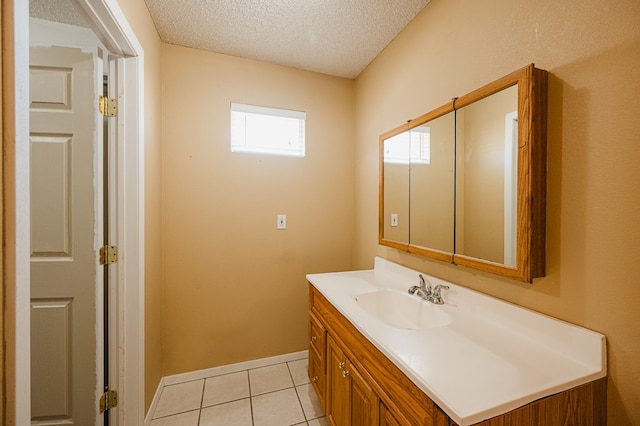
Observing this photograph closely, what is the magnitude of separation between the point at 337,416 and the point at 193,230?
1.48m

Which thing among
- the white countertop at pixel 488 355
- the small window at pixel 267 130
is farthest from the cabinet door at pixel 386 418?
the small window at pixel 267 130

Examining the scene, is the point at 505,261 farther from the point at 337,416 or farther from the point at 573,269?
the point at 337,416

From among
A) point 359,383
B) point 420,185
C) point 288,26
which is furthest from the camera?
point 288,26

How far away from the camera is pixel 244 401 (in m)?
1.69

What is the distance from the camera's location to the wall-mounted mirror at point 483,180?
0.89m

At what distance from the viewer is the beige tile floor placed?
5.06ft

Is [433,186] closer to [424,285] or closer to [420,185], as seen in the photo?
[420,185]

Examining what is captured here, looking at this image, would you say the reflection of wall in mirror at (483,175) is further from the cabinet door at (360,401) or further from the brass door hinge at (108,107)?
the brass door hinge at (108,107)

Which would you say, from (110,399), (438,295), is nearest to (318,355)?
(438,295)

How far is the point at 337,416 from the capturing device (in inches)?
49.8

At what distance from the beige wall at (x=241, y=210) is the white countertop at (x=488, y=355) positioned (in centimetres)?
106

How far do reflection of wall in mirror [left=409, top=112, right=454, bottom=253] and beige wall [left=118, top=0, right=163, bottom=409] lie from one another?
158 centimetres

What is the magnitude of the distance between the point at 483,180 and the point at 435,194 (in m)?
0.30

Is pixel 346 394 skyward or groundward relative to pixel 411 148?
groundward
